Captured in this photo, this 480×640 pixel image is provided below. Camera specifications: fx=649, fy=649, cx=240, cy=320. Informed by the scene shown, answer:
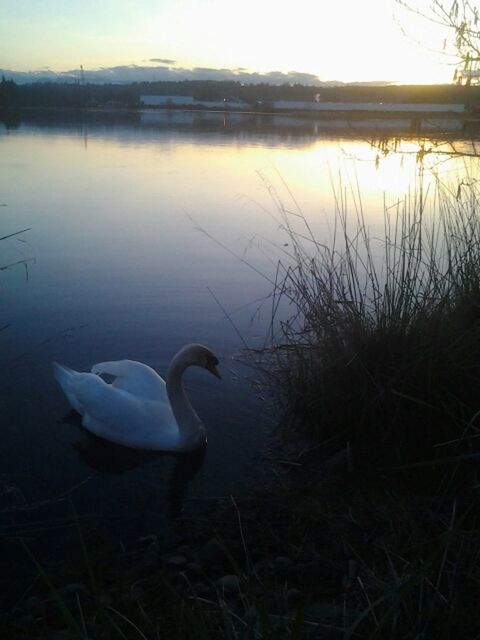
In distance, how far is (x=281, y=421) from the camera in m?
4.80

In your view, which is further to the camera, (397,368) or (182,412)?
(182,412)

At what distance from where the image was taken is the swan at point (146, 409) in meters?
4.66

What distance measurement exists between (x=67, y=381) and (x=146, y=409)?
70cm

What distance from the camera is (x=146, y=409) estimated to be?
494 cm

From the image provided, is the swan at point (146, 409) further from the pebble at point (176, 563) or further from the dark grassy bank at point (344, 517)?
the pebble at point (176, 563)

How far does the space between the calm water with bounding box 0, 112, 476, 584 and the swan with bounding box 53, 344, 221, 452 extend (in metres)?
0.13

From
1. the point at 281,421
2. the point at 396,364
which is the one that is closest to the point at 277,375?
the point at 281,421

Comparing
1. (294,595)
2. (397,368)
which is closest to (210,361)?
(397,368)

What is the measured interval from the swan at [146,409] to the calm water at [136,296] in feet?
0.41

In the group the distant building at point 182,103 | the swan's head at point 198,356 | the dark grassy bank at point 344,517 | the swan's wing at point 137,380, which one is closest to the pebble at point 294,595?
the dark grassy bank at point 344,517

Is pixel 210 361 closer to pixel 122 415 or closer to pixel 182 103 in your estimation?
Answer: pixel 122 415

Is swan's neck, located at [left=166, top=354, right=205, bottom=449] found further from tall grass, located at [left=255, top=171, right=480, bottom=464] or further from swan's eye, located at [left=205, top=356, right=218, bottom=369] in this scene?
tall grass, located at [left=255, top=171, right=480, bottom=464]

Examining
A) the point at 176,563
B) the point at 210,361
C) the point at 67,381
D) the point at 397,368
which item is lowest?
the point at 176,563

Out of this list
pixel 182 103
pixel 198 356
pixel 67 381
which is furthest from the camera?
pixel 182 103
